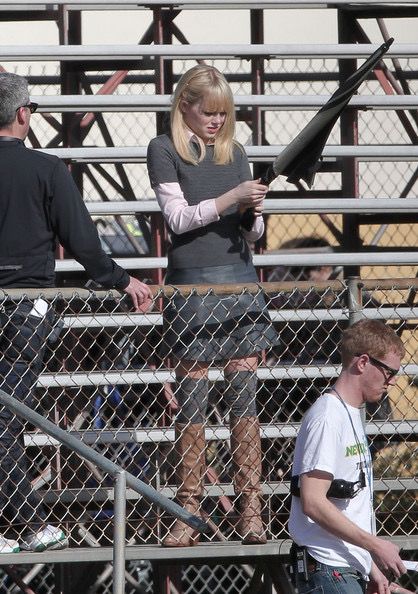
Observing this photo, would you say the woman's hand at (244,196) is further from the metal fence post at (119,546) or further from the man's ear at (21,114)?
the metal fence post at (119,546)

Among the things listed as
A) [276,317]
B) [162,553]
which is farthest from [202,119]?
[162,553]

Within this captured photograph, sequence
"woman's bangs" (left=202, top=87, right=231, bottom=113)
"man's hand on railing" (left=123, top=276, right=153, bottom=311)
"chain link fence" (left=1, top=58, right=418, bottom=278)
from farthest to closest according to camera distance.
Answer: "chain link fence" (left=1, top=58, right=418, bottom=278) → "woman's bangs" (left=202, top=87, right=231, bottom=113) → "man's hand on railing" (left=123, top=276, right=153, bottom=311)

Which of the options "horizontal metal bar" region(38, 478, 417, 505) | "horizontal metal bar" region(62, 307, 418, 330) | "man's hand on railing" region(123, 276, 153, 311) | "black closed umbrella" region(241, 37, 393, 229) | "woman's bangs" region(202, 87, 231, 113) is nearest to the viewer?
"black closed umbrella" region(241, 37, 393, 229)

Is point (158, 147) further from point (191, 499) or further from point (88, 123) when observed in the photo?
point (88, 123)

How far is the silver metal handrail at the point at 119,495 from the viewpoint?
436 cm

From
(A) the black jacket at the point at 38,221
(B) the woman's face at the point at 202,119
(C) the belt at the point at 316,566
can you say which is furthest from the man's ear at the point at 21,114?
(C) the belt at the point at 316,566

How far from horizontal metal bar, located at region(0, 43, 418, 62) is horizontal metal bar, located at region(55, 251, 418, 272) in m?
1.11

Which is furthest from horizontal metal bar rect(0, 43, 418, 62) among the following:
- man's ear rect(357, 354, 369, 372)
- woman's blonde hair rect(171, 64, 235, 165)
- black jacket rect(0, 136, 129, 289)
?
man's ear rect(357, 354, 369, 372)

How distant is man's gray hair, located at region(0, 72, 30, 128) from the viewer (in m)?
5.11

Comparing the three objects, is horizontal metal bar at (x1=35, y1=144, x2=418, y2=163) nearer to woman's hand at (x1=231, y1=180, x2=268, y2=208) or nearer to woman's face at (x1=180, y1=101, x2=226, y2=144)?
woman's face at (x1=180, y1=101, x2=226, y2=144)

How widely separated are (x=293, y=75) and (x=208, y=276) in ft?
11.7

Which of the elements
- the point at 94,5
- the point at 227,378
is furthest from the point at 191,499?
the point at 94,5

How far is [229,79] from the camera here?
838 cm

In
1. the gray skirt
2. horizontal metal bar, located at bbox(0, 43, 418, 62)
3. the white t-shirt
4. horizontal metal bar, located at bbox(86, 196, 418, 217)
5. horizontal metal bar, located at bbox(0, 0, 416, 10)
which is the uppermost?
horizontal metal bar, located at bbox(0, 0, 416, 10)
